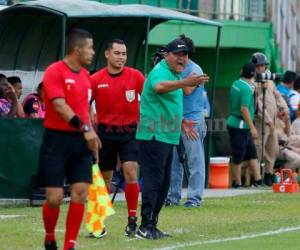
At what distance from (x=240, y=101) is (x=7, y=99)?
14.8ft

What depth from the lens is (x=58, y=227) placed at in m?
13.8

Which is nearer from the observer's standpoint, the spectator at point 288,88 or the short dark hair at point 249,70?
the short dark hair at point 249,70

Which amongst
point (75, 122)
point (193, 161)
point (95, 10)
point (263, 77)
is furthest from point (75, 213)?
point (263, 77)

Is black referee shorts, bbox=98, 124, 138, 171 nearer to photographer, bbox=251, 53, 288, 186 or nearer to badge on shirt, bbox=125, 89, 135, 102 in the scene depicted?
badge on shirt, bbox=125, 89, 135, 102

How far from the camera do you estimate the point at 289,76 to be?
23562 mm

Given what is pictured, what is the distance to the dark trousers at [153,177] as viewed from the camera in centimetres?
1279

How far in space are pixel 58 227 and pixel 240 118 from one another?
24.6 ft

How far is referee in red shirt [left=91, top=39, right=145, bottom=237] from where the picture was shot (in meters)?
13.8

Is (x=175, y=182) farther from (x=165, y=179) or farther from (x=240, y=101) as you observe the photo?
(x=240, y=101)

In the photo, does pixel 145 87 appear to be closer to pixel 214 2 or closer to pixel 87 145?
pixel 87 145

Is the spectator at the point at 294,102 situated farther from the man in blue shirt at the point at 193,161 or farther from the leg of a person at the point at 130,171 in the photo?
the leg of a person at the point at 130,171

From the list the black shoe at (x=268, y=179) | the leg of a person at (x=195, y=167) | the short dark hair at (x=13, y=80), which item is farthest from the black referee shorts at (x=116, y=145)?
the black shoe at (x=268, y=179)

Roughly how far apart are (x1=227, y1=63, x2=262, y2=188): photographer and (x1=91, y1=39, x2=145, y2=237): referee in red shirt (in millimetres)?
6723

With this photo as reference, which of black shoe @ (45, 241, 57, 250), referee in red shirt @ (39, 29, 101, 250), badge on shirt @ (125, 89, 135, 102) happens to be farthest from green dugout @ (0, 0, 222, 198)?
black shoe @ (45, 241, 57, 250)
